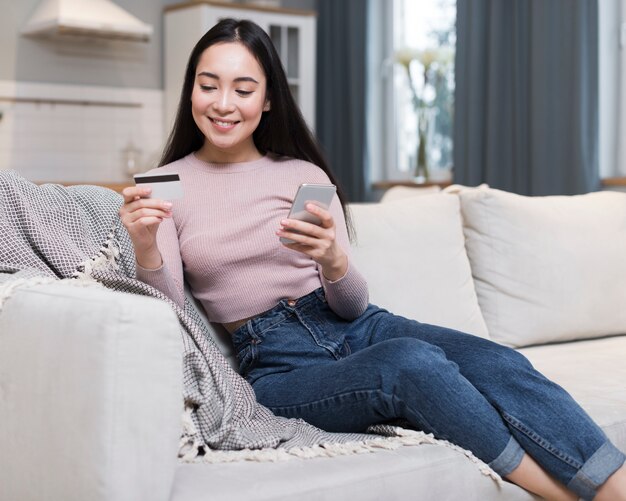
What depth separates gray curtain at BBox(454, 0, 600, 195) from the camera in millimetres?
4070

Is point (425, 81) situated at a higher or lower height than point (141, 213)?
higher

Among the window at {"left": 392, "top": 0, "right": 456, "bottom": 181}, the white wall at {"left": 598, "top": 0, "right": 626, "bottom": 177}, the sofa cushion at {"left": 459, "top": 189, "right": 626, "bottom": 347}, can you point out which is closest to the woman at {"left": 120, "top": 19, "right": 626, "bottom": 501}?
the sofa cushion at {"left": 459, "top": 189, "right": 626, "bottom": 347}

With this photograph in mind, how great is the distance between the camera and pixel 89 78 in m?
5.38

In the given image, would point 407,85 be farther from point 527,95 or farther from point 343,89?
point 527,95

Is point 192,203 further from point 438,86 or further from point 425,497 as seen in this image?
point 438,86

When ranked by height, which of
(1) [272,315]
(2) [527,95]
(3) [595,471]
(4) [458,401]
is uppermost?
(2) [527,95]

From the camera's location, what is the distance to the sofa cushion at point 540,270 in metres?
2.56

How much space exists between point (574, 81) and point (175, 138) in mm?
2470

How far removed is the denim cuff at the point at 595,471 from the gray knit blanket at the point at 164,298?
0.16 m

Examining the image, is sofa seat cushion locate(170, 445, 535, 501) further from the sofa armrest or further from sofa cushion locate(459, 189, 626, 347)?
sofa cushion locate(459, 189, 626, 347)

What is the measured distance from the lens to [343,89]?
5.66 meters

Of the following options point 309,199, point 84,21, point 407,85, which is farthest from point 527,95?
point 309,199

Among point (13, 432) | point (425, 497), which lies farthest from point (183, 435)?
point (425, 497)

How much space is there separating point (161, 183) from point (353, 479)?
59 cm
